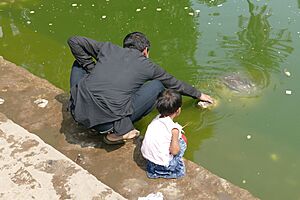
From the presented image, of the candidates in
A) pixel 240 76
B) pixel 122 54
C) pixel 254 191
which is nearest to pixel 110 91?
pixel 122 54

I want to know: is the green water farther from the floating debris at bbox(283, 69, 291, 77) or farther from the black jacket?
the black jacket

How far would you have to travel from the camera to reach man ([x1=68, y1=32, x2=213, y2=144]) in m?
3.75

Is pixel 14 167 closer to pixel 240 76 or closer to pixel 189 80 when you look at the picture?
pixel 189 80

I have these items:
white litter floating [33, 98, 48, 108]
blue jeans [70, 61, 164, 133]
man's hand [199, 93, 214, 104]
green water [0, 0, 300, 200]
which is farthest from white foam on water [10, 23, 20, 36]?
man's hand [199, 93, 214, 104]

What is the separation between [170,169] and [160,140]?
30 centimetres

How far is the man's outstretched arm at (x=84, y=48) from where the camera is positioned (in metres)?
4.12

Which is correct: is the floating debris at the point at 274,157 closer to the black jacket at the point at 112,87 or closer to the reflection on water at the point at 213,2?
the black jacket at the point at 112,87

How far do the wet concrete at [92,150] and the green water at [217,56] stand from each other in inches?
16.3

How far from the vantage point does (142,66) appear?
149 inches

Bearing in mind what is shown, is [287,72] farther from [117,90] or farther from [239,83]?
[117,90]

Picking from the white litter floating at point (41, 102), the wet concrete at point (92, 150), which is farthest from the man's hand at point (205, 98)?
the white litter floating at point (41, 102)

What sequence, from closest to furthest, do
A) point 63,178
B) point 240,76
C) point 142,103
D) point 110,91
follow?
point 63,178 < point 110,91 < point 142,103 < point 240,76

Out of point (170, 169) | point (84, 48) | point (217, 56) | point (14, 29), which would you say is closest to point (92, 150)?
point (170, 169)

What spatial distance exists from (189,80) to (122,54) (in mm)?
1577
